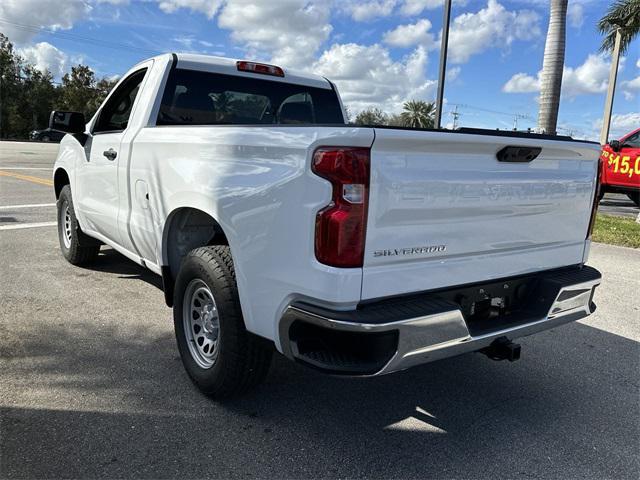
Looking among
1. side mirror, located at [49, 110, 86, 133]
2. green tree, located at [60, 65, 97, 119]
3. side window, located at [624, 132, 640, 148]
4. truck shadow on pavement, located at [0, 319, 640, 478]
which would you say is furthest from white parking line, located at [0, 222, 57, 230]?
green tree, located at [60, 65, 97, 119]

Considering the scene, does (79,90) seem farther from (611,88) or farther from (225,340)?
(225,340)

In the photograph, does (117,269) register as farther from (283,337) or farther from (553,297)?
(553,297)

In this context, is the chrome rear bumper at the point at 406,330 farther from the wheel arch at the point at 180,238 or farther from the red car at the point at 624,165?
the red car at the point at 624,165

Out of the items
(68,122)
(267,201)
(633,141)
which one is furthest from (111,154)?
(633,141)

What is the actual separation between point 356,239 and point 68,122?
3746 millimetres

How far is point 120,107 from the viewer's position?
4.68 metres

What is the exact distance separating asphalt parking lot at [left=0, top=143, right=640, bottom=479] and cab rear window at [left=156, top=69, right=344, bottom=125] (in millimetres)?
1695

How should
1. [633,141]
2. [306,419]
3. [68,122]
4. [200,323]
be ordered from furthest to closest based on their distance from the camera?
[633,141] < [68,122] < [200,323] < [306,419]

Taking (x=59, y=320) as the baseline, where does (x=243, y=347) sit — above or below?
above

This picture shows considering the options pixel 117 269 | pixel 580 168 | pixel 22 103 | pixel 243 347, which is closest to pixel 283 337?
pixel 243 347

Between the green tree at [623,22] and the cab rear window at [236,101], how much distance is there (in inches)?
655

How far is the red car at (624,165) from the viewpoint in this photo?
12.8 m

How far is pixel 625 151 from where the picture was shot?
13.0m

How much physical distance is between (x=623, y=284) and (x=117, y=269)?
564 centimetres
